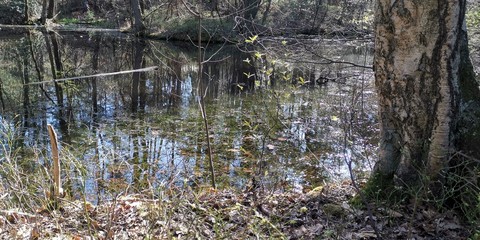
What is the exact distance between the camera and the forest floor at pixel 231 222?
2438mm

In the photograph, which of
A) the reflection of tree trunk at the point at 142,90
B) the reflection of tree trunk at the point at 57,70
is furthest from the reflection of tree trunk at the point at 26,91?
the reflection of tree trunk at the point at 142,90

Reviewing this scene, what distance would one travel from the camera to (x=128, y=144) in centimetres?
588

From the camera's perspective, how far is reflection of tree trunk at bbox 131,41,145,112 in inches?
336

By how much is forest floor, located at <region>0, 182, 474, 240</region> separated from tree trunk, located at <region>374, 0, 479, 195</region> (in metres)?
0.29

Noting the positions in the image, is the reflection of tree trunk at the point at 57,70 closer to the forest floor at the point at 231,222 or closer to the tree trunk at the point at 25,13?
the forest floor at the point at 231,222

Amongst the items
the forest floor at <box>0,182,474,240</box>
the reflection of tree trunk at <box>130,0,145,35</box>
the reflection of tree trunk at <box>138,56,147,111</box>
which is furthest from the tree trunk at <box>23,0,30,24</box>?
the forest floor at <box>0,182,474,240</box>

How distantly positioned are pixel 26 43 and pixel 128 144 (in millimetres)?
14046

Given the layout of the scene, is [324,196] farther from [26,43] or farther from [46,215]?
[26,43]

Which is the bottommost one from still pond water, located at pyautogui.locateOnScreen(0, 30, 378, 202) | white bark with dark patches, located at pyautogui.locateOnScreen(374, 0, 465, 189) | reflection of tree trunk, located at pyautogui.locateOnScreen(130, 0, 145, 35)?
still pond water, located at pyautogui.locateOnScreen(0, 30, 378, 202)

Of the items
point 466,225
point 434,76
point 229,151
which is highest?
point 434,76

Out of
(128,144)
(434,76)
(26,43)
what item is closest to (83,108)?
(128,144)

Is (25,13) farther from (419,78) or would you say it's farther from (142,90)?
(419,78)

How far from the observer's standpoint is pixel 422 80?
269cm

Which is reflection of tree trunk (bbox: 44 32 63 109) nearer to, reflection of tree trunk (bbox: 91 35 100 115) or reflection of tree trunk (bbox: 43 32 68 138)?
reflection of tree trunk (bbox: 43 32 68 138)
